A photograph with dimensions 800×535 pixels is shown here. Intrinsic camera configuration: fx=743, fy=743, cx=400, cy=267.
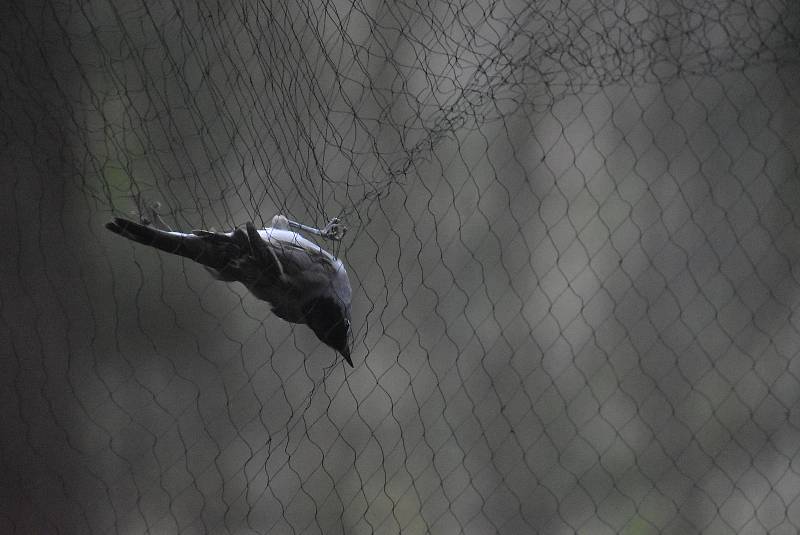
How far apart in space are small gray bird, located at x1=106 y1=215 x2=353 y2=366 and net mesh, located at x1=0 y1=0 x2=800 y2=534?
45 cm

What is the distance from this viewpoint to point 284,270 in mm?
922

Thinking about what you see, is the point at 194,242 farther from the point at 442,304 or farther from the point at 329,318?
the point at 442,304

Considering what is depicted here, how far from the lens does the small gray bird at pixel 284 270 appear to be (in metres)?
0.90

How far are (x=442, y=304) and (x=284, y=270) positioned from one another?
65 cm

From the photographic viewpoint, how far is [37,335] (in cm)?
146

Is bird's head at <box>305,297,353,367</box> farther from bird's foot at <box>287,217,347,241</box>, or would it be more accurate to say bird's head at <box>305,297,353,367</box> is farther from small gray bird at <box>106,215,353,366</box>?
bird's foot at <box>287,217,347,241</box>

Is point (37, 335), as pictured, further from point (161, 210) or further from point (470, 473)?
point (470, 473)

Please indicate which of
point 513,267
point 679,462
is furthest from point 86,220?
point 679,462

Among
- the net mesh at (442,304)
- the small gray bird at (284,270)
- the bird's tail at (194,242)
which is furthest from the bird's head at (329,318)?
the net mesh at (442,304)

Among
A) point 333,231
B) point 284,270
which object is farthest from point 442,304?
point 284,270

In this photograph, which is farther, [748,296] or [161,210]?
[748,296]

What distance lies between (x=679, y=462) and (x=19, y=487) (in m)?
1.34

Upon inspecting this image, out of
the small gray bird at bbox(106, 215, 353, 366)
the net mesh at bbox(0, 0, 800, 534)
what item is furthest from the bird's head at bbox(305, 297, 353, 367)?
the net mesh at bbox(0, 0, 800, 534)

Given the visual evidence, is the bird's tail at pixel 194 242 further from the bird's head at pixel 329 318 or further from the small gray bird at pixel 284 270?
the bird's head at pixel 329 318
